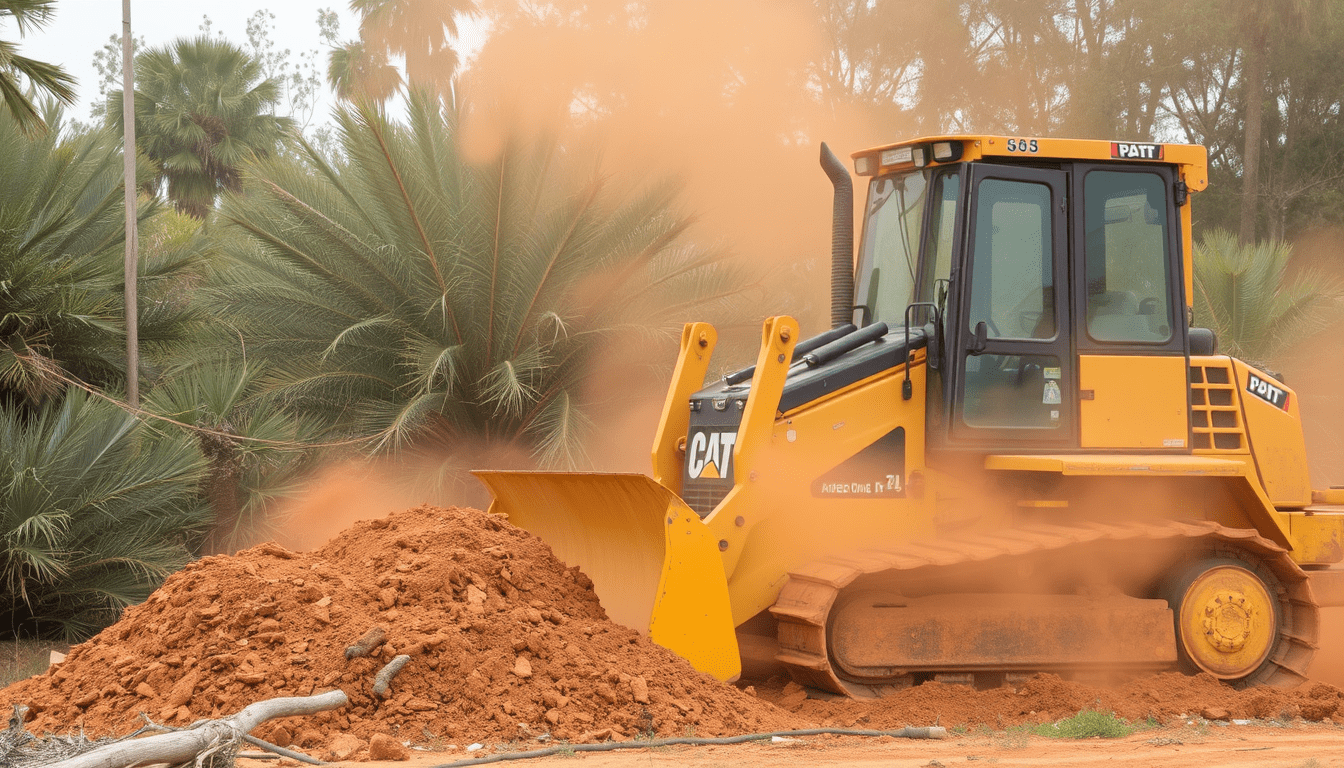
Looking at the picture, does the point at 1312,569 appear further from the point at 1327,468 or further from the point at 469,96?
the point at 1327,468

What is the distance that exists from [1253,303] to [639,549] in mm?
12066

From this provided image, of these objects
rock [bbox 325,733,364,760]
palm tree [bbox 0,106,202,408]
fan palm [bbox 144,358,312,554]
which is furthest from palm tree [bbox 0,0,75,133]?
rock [bbox 325,733,364,760]

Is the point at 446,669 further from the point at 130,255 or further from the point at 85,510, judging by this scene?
the point at 130,255

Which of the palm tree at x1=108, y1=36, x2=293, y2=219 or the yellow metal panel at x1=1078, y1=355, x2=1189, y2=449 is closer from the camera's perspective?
the yellow metal panel at x1=1078, y1=355, x2=1189, y2=449

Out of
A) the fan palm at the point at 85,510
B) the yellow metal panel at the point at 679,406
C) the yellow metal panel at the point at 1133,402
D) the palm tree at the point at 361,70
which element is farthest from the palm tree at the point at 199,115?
the yellow metal panel at the point at 1133,402

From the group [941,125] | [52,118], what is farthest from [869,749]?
[941,125]

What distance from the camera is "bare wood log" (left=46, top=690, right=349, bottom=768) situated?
356cm

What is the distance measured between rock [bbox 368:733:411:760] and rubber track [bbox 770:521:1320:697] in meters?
1.99

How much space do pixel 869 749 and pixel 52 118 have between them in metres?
9.69

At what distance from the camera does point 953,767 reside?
4.31 meters

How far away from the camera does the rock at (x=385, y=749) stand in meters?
4.38

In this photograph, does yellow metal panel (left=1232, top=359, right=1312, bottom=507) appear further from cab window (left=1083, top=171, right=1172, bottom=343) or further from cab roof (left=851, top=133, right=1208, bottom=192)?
cab roof (left=851, top=133, right=1208, bottom=192)

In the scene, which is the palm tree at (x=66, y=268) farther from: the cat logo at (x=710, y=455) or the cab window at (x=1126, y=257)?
the cab window at (x=1126, y=257)

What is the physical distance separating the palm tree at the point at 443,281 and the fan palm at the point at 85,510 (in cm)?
186
